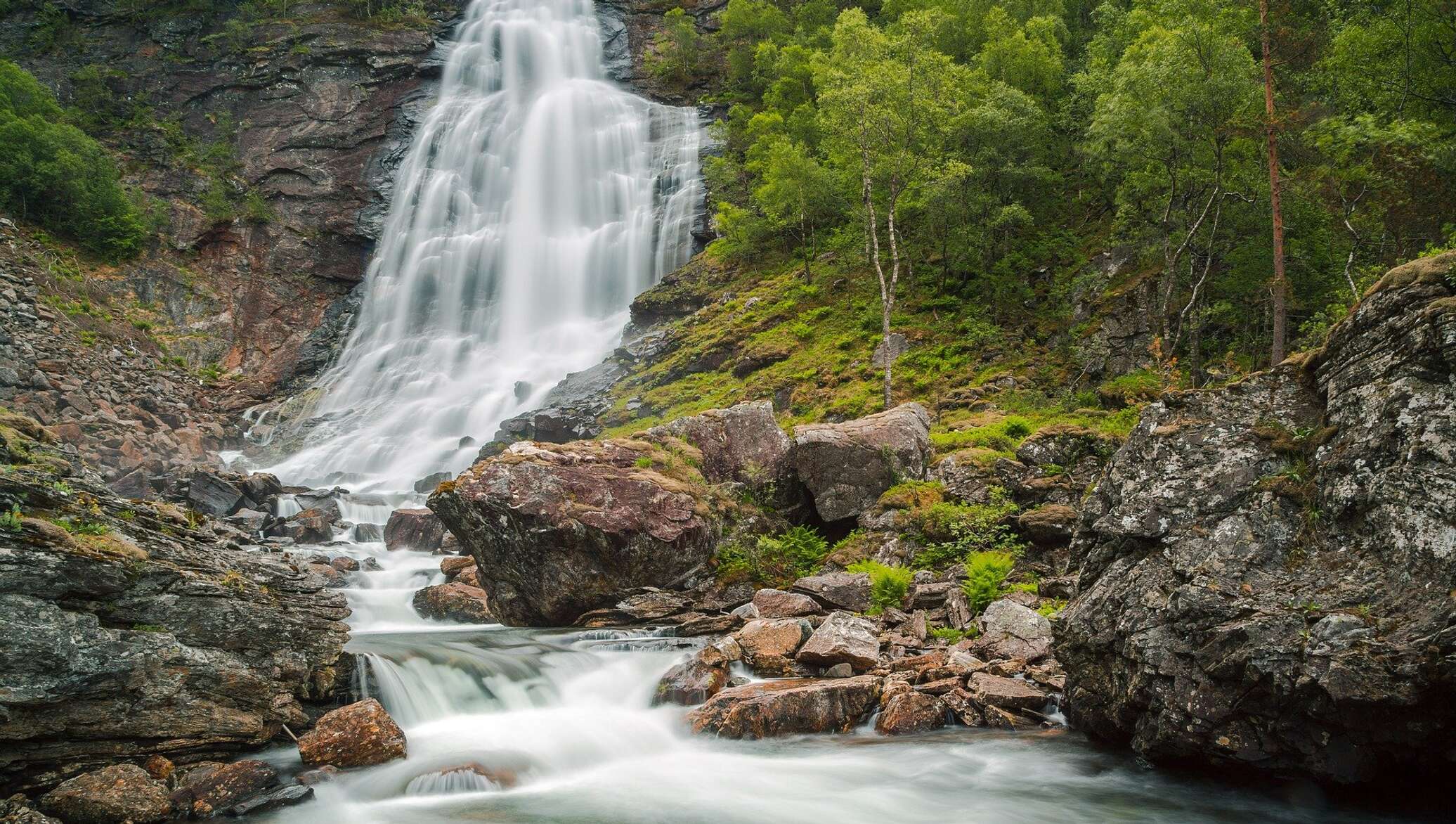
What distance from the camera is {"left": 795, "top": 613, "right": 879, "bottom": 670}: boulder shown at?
11242 millimetres

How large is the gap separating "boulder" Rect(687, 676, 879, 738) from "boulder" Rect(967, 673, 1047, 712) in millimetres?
1359

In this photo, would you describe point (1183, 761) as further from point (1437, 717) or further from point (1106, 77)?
point (1106, 77)

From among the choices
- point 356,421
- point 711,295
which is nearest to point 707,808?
point 711,295

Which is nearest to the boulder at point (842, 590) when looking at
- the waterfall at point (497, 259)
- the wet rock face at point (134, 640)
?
the wet rock face at point (134, 640)

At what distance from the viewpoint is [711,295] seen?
116 ft

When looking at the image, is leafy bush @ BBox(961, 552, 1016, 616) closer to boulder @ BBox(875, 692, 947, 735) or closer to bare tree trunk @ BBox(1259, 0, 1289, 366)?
boulder @ BBox(875, 692, 947, 735)

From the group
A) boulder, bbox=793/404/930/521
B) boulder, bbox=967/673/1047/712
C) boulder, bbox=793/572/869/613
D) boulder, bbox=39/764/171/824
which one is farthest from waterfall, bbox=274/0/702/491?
boulder, bbox=967/673/1047/712

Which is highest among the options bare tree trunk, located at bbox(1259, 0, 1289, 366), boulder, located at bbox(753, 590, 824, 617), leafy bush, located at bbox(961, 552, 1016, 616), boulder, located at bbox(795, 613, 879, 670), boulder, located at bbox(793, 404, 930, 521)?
bare tree trunk, located at bbox(1259, 0, 1289, 366)

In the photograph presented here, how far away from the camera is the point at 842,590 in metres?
13.9

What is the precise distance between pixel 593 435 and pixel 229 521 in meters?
12.1

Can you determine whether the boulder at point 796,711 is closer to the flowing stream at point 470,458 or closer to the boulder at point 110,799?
the flowing stream at point 470,458

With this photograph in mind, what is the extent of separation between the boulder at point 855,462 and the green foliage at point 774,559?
0.90 m

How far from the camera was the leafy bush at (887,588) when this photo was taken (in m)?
13.5

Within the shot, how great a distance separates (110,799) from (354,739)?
2528mm
